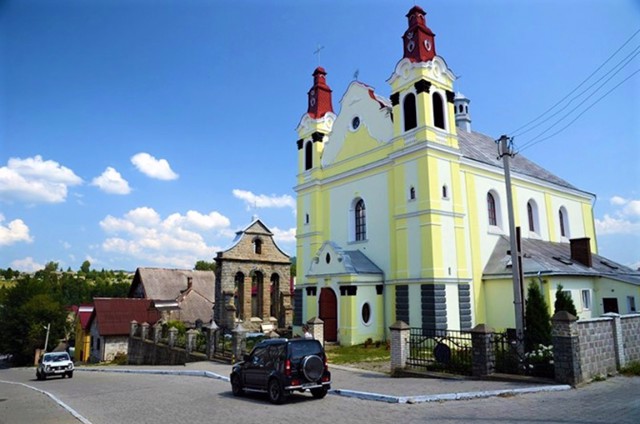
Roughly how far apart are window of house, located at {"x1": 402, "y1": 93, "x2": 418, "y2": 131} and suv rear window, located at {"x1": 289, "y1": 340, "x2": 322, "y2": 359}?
16070 millimetres

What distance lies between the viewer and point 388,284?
80.6 ft

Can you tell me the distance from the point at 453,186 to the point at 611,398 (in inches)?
603

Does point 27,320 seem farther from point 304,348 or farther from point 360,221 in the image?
point 304,348

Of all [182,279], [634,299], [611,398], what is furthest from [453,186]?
[182,279]

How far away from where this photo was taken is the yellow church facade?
23.0 meters

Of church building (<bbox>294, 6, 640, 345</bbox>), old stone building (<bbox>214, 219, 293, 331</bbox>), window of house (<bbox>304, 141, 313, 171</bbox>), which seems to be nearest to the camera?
church building (<bbox>294, 6, 640, 345</bbox>)

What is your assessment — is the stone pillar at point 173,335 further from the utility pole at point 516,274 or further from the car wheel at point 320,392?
the utility pole at point 516,274

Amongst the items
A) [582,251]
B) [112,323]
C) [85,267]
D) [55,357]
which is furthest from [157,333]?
[85,267]

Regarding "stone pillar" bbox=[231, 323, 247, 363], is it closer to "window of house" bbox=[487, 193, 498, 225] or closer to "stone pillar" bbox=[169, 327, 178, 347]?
"stone pillar" bbox=[169, 327, 178, 347]

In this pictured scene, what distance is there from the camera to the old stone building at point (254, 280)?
34188mm

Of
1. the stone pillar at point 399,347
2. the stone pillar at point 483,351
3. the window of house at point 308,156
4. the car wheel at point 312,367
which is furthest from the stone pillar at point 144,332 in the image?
the stone pillar at point 483,351

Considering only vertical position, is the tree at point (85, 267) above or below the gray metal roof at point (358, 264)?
above

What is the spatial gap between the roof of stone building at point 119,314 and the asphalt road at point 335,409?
25.1 metres

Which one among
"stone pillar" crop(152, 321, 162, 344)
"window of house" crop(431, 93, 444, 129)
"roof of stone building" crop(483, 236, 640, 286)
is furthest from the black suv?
"stone pillar" crop(152, 321, 162, 344)
